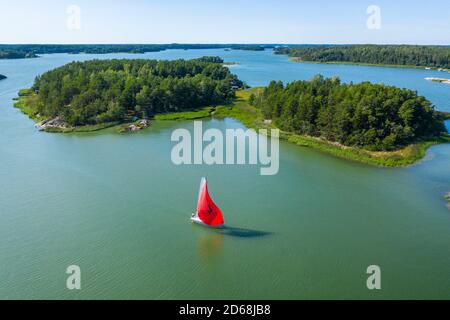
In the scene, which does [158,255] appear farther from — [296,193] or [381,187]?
[381,187]

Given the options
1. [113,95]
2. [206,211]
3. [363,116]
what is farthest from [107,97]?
[206,211]

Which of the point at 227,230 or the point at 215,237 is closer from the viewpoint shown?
the point at 215,237

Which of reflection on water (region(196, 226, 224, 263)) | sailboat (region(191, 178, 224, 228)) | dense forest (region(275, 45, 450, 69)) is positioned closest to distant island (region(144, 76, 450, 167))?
sailboat (region(191, 178, 224, 228))

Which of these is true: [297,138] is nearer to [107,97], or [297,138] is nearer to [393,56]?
[107,97]

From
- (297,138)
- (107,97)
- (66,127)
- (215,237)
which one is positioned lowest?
(215,237)

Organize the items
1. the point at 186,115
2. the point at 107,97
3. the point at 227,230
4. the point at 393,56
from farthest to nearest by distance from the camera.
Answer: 1. the point at 393,56
2. the point at 186,115
3. the point at 107,97
4. the point at 227,230

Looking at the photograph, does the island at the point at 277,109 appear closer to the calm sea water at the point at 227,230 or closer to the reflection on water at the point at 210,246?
the calm sea water at the point at 227,230
